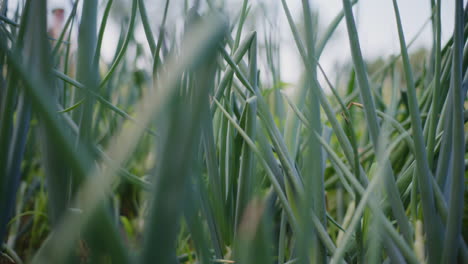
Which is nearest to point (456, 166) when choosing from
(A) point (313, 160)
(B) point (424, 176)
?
(B) point (424, 176)

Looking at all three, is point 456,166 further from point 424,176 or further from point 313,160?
point 313,160

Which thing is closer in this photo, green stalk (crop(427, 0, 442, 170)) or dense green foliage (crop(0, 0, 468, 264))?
dense green foliage (crop(0, 0, 468, 264))

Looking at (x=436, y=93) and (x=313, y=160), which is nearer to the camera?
(x=313, y=160)

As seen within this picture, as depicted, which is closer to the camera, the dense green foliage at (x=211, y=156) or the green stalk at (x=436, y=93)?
the dense green foliage at (x=211, y=156)

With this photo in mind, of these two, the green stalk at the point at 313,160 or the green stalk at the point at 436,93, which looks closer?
the green stalk at the point at 313,160


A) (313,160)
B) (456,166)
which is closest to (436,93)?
(456,166)

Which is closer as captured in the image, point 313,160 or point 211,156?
point 313,160

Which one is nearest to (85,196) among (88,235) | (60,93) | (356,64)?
(88,235)

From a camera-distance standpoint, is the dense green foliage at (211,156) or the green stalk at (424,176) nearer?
the dense green foliage at (211,156)

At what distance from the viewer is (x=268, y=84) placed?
1.95 ft

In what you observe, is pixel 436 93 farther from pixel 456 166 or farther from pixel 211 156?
pixel 211 156

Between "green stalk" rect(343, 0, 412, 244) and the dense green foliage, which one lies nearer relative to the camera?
the dense green foliage

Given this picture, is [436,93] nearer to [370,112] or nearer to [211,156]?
[370,112]

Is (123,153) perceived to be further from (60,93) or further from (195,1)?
(60,93)
